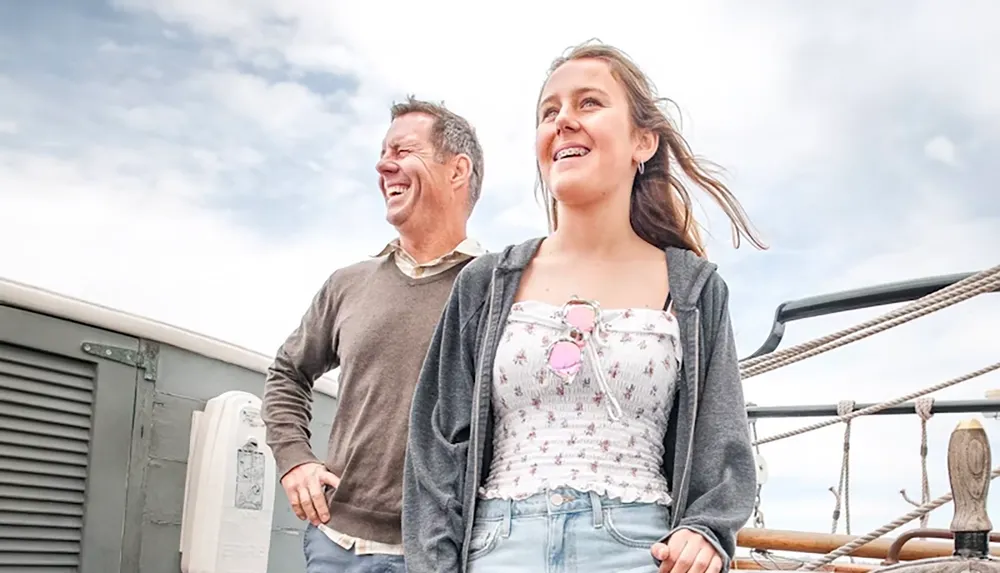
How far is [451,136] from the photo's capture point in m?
2.17

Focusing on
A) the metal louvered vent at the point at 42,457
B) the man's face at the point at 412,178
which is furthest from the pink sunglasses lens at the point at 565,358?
the metal louvered vent at the point at 42,457

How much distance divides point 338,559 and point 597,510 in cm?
71

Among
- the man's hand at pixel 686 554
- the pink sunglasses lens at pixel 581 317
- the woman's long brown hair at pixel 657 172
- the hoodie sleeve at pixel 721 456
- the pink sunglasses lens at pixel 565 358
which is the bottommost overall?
the man's hand at pixel 686 554

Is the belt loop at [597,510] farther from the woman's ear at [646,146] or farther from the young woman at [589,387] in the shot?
the woman's ear at [646,146]

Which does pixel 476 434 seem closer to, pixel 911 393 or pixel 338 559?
pixel 338 559

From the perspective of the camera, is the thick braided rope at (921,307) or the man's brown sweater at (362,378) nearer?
the man's brown sweater at (362,378)

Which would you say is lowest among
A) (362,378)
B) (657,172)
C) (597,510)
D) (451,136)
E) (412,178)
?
(597,510)

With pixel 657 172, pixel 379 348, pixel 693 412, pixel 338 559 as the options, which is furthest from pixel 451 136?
pixel 693 412

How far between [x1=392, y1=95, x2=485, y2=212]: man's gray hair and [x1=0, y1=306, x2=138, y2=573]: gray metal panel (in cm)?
144

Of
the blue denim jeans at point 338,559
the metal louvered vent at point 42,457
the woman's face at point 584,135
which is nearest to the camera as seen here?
the woman's face at point 584,135

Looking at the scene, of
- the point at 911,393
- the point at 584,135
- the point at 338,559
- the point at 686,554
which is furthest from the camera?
the point at 911,393

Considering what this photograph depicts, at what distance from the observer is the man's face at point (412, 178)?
A: 6.82 ft

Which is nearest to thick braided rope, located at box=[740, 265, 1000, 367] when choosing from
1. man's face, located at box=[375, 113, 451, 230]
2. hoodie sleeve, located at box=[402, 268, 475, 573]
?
man's face, located at box=[375, 113, 451, 230]

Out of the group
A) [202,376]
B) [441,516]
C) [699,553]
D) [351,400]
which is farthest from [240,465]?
[699,553]
